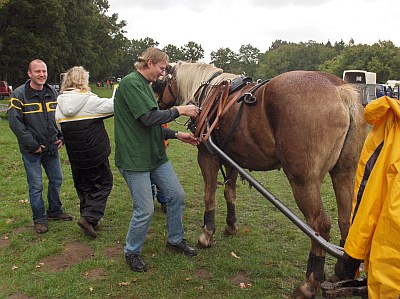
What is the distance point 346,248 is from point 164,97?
3.23 metres

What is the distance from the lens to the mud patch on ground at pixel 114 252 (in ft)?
13.7

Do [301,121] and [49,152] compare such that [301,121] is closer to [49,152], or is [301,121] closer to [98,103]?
[98,103]

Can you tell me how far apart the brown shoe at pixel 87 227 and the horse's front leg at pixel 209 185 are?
129cm

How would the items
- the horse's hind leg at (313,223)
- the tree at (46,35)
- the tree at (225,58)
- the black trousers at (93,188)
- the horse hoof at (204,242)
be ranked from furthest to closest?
the tree at (225,58) → the tree at (46,35) → the black trousers at (93,188) → the horse hoof at (204,242) → the horse's hind leg at (313,223)

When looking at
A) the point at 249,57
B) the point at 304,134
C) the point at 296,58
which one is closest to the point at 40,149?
the point at 304,134

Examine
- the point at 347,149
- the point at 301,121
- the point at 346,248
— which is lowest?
the point at 346,248

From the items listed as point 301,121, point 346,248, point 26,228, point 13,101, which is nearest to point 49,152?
point 13,101

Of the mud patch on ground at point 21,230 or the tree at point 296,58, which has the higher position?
the tree at point 296,58

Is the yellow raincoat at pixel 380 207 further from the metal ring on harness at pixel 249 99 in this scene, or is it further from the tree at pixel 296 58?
the tree at pixel 296 58

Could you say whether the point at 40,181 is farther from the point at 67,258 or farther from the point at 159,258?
the point at 159,258

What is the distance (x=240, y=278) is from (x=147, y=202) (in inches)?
45.8

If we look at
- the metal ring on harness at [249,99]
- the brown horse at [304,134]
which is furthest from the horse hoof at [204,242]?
the metal ring on harness at [249,99]

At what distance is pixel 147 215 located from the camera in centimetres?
371

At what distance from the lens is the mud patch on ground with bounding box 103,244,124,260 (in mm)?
4186
